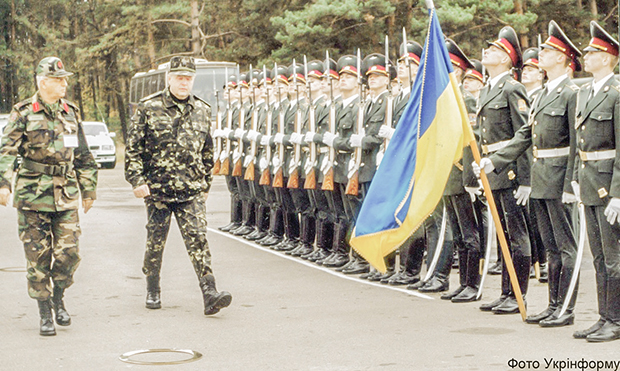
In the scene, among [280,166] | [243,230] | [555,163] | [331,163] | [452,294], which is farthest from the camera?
[243,230]

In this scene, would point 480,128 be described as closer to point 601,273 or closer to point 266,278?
point 601,273

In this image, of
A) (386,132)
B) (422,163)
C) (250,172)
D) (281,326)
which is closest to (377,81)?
(386,132)

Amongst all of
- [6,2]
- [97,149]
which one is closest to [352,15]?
[97,149]

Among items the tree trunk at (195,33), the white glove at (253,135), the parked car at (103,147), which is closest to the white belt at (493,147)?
the white glove at (253,135)

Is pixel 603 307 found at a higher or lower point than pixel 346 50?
lower

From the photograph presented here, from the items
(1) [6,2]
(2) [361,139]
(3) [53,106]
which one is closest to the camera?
(3) [53,106]

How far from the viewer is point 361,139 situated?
414 inches

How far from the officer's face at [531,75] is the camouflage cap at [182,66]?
3.72 metres

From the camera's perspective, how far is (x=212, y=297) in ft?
27.4

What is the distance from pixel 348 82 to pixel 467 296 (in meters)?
3.08

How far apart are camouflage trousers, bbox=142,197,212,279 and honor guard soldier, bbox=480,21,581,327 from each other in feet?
7.86

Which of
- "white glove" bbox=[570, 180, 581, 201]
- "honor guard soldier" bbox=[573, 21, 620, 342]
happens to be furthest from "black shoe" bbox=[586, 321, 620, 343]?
"white glove" bbox=[570, 180, 581, 201]

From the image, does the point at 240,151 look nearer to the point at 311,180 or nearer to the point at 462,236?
the point at 311,180

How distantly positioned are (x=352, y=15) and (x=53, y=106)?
22.4 meters
